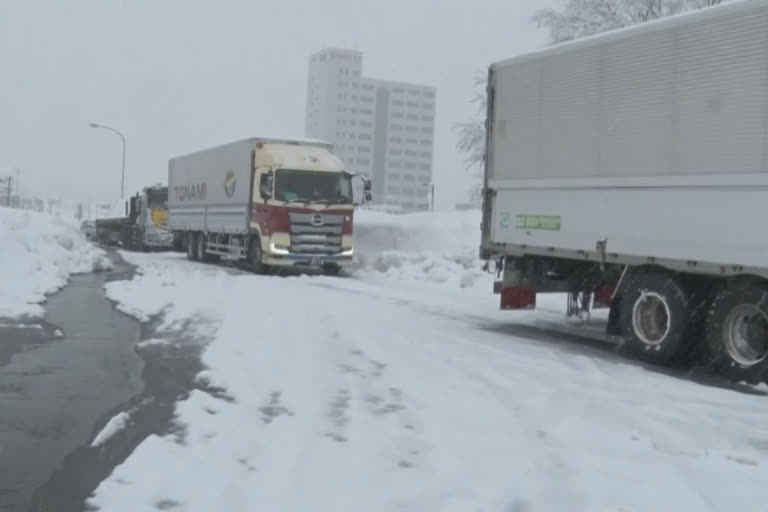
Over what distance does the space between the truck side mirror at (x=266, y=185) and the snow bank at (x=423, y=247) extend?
4019mm

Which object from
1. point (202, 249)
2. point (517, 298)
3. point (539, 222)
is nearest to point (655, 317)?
point (539, 222)

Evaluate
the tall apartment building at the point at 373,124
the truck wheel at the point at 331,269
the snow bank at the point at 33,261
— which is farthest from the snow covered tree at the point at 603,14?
the tall apartment building at the point at 373,124

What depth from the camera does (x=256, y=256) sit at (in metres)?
24.0

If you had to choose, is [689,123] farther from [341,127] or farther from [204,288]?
[341,127]

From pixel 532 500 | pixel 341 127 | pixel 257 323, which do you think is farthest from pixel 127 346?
pixel 341 127

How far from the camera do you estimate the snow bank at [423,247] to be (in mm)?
22473

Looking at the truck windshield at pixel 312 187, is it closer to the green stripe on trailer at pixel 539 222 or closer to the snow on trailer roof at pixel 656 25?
the snow on trailer roof at pixel 656 25

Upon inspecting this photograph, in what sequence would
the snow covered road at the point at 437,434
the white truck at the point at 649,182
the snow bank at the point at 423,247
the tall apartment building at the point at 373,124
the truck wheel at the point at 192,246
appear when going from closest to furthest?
the snow covered road at the point at 437,434
the white truck at the point at 649,182
the snow bank at the point at 423,247
the truck wheel at the point at 192,246
the tall apartment building at the point at 373,124

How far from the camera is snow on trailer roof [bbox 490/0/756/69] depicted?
8.90 metres

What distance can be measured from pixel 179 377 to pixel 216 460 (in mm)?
3000

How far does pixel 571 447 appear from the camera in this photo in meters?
5.92

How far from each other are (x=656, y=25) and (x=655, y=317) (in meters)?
3.48

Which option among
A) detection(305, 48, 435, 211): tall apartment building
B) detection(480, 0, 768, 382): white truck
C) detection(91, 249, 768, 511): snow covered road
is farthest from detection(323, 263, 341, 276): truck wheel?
detection(305, 48, 435, 211): tall apartment building

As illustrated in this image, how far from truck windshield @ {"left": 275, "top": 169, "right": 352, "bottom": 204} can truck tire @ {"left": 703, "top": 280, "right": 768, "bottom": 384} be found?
1526cm
